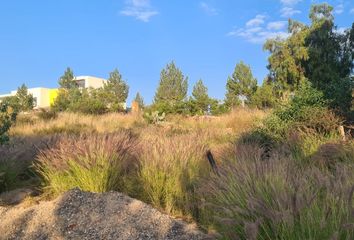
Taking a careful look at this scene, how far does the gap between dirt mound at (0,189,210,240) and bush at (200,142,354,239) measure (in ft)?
2.47

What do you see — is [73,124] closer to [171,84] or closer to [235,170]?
[235,170]

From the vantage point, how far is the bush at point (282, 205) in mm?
3215

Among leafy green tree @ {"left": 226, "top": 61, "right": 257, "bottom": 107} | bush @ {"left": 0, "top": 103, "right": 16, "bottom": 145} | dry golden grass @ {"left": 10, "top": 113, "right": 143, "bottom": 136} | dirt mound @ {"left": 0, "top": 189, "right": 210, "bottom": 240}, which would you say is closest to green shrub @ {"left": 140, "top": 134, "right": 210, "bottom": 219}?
dirt mound @ {"left": 0, "top": 189, "right": 210, "bottom": 240}

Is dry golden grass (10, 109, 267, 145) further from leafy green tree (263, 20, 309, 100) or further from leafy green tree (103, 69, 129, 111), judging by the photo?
leafy green tree (103, 69, 129, 111)

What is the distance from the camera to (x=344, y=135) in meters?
10.0

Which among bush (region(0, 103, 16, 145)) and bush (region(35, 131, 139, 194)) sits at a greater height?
bush (region(0, 103, 16, 145))

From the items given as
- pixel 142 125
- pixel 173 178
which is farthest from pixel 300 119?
pixel 142 125

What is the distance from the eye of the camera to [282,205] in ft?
11.3

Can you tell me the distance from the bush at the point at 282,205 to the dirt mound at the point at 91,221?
752 mm

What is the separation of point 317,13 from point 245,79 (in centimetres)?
867

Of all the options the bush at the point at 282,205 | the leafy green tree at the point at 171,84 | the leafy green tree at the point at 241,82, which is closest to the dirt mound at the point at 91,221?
the bush at the point at 282,205

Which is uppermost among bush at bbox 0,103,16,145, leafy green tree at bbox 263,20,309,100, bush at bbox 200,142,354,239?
leafy green tree at bbox 263,20,309,100

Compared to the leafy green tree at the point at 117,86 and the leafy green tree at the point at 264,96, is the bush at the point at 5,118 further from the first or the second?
the leafy green tree at the point at 117,86

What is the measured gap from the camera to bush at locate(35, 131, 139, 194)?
680 centimetres
